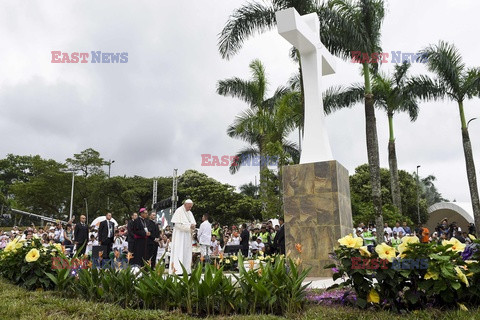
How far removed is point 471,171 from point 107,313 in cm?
1947

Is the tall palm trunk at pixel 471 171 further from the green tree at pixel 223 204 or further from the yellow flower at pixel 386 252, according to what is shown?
the green tree at pixel 223 204

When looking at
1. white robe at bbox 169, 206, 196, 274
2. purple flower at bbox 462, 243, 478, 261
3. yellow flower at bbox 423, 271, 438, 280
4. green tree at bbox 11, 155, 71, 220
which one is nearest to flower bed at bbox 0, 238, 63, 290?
white robe at bbox 169, 206, 196, 274

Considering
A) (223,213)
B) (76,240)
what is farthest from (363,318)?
(223,213)

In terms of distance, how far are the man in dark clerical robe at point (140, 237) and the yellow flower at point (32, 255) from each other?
4.13 metres

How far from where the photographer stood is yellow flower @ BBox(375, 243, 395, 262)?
464 cm

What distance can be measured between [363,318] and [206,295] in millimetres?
1787

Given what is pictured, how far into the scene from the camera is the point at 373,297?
4.71 metres

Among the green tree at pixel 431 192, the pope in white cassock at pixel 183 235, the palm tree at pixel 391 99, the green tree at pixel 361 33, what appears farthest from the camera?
the green tree at pixel 431 192

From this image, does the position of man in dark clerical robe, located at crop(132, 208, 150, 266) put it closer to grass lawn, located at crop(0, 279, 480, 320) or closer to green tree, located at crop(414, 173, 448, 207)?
grass lawn, located at crop(0, 279, 480, 320)

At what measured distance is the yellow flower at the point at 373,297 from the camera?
469 cm

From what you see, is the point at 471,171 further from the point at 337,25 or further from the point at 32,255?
the point at 32,255

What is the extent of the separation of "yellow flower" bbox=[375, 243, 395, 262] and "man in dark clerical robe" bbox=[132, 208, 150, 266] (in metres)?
7.15

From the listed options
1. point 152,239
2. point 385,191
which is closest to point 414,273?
point 152,239

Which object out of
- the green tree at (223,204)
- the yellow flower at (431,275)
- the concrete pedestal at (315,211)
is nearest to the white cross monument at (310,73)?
the concrete pedestal at (315,211)
